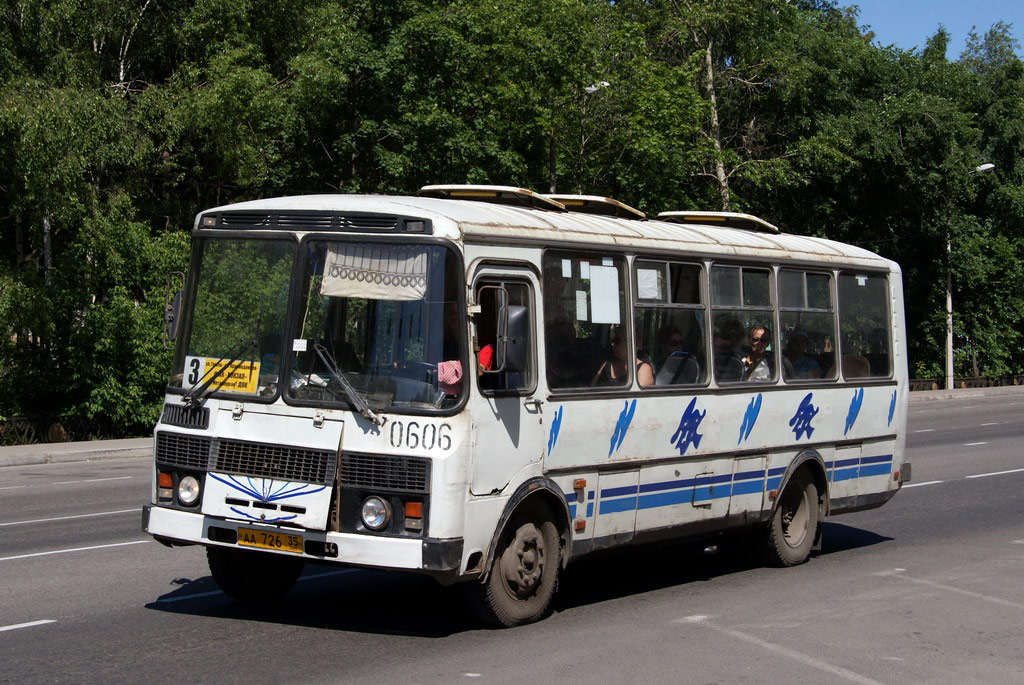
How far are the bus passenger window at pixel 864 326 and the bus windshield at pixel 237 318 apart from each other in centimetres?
595

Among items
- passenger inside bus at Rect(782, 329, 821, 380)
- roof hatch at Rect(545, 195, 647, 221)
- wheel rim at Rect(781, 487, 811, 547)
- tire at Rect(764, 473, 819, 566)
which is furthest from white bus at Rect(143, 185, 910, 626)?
wheel rim at Rect(781, 487, 811, 547)

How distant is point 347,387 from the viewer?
758 cm

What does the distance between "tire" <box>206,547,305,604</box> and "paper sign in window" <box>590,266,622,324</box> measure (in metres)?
2.71

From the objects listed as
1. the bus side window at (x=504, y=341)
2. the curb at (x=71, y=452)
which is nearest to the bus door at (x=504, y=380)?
the bus side window at (x=504, y=341)

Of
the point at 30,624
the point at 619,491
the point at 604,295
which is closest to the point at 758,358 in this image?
the point at 604,295

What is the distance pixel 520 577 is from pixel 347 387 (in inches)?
67.3

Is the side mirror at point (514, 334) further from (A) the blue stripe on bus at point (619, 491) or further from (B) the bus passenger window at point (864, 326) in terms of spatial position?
Result: (B) the bus passenger window at point (864, 326)

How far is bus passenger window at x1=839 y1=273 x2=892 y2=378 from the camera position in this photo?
11875mm

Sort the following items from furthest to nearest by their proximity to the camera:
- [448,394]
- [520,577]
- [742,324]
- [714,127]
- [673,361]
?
[714,127], [742,324], [673,361], [520,577], [448,394]

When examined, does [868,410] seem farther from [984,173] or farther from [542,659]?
[984,173]

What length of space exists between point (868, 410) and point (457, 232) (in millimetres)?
5805

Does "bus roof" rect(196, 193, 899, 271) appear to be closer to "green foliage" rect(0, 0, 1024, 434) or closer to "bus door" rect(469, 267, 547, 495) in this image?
"bus door" rect(469, 267, 547, 495)

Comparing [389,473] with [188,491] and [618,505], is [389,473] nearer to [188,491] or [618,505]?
[188,491]

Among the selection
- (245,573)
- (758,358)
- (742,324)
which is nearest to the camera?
(245,573)
